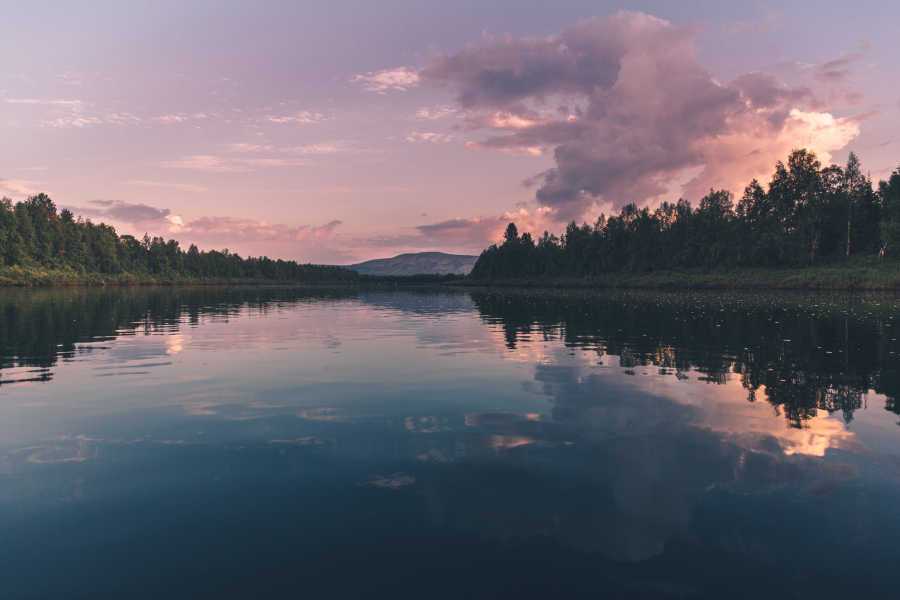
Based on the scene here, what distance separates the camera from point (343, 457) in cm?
977

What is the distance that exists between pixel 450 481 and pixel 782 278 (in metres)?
124

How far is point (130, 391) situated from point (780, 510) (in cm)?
Answer: 1761

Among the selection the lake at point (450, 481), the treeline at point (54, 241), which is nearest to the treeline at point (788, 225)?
the lake at point (450, 481)

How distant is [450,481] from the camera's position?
8.61 meters

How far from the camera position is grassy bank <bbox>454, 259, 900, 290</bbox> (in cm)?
8981

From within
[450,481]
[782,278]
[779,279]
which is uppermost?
[782,278]

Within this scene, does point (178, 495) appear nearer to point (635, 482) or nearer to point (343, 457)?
point (343, 457)

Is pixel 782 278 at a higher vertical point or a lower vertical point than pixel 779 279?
higher

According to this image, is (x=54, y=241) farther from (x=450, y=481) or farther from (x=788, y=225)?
(x=788, y=225)

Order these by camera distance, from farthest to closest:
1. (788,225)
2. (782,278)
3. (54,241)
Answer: (54,241) < (788,225) < (782,278)

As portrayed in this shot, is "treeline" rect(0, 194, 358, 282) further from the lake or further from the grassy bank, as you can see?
the grassy bank

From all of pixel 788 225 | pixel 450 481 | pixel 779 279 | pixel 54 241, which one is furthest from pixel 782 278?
pixel 54 241

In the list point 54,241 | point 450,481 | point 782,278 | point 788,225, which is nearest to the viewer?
point 450,481

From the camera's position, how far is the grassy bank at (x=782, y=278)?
89812mm
